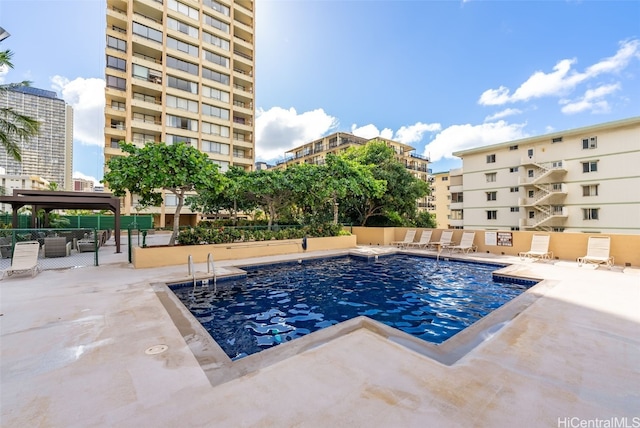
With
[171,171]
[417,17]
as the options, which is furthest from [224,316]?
[417,17]

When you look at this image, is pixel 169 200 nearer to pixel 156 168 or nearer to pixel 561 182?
pixel 156 168

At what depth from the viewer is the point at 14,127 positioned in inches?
450

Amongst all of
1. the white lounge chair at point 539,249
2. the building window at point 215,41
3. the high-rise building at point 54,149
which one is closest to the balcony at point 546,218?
the white lounge chair at point 539,249

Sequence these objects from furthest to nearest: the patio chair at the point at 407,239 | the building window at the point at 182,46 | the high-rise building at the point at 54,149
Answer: the high-rise building at the point at 54,149 → the building window at the point at 182,46 → the patio chair at the point at 407,239

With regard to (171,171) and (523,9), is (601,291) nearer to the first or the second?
(171,171)

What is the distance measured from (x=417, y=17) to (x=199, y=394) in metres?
20.3

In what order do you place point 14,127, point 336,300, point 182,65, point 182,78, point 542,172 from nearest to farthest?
point 336,300 < point 14,127 < point 542,172 < point 182,78 < point 182,65

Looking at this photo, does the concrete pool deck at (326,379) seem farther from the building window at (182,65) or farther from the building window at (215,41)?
the building window at (215,41)

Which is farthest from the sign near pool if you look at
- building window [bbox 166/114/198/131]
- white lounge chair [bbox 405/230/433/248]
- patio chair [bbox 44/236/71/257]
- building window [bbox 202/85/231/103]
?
building window [bbox 202/85/231/103]

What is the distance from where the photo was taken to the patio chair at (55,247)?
1188 cm

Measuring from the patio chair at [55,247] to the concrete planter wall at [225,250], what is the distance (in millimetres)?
4855

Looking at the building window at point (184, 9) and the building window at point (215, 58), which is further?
the building window at point (215, 58)

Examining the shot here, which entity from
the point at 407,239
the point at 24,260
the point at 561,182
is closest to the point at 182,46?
the point at 24,260

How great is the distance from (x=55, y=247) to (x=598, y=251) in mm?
22351
